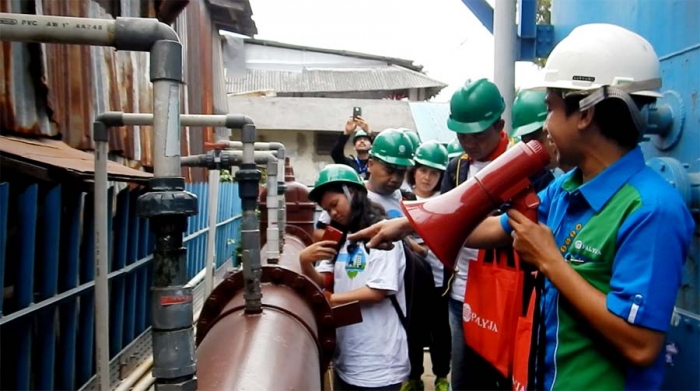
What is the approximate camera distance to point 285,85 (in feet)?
72.1

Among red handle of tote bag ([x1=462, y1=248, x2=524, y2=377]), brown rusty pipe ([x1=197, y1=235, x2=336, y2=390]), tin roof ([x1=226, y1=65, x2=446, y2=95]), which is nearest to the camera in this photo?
brown rusty pipe ([x1=197, y1=235, x2=336, y2=390])

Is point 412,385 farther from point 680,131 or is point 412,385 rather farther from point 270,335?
point 680,131

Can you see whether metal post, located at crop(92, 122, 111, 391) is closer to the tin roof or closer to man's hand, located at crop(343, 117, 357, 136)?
man's hand, located at crop(343, 117, 357, 136)

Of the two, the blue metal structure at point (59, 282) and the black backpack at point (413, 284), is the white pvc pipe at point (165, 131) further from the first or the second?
the black backpack at point (413, 284)

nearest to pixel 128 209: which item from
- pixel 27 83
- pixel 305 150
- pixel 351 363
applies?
pixel 27 83

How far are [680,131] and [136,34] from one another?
1613 millimetres

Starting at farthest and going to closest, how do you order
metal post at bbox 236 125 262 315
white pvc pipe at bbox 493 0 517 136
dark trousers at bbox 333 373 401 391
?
white pvc pipe at bbox 493 0 517 136
dark trousers at bbox 333 373 401 391
metal post at bbox 236 125 262 315

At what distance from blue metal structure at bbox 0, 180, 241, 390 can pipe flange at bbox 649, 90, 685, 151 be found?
2211mm

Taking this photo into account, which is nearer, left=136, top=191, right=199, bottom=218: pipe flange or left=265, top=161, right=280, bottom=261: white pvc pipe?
left=136, top=191, right=199, bottom=218: pipe flange

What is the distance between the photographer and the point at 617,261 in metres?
1.44

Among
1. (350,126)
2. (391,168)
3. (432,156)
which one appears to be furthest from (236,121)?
(350,126)

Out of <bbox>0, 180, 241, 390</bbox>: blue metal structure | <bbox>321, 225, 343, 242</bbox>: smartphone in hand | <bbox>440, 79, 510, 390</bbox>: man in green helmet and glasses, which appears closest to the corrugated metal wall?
<bbox>0, 180, 241, 390</bbox>: blue metal structure

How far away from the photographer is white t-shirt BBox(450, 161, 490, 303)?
10.0 ft

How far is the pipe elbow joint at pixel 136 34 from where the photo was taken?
49.0 inches
